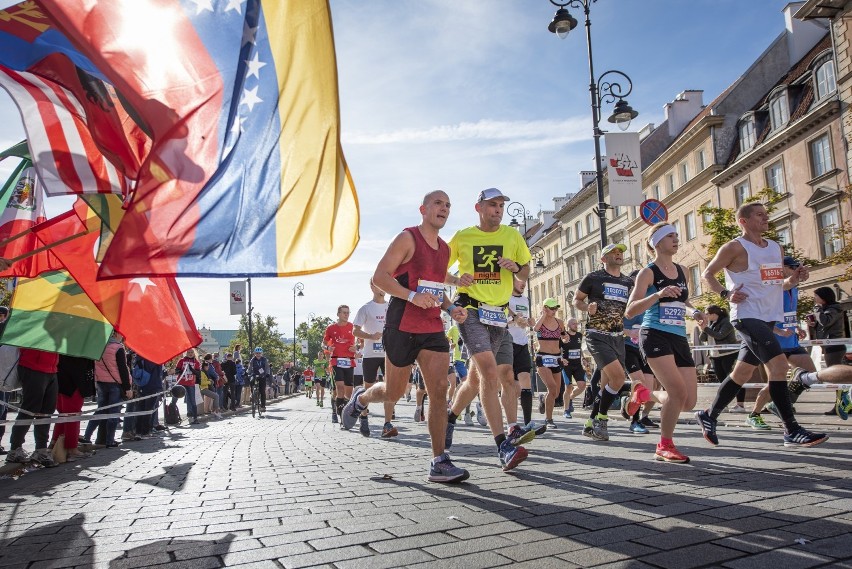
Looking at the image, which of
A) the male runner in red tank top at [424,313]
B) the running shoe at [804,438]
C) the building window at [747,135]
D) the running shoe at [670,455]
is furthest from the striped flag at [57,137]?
the building window at [747,135]

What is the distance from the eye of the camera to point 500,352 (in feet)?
23.7

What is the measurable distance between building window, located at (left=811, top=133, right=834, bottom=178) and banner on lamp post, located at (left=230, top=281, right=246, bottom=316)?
26527mm

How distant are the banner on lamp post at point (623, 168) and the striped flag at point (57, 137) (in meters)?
11.7

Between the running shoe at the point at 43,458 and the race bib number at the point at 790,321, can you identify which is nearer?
the race bib number at the point at 790,321

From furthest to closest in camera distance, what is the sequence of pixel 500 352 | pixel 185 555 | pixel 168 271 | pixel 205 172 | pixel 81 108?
pixel 500 352
pixel 81 108
pixel 205 172
pixel 168 271
pixel 185 555

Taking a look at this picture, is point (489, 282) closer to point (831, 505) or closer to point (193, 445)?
point (831, 505)

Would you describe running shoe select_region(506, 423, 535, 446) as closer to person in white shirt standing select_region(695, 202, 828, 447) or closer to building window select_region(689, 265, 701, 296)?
person in white shirt standing select_region(695, 202, 828, 447)

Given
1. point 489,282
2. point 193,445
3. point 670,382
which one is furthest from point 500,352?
point 193,445

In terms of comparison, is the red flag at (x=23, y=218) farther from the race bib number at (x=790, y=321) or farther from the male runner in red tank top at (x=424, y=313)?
the race bib number at (x=790, y=321)

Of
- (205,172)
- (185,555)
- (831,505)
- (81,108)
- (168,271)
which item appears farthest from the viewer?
(81,108)

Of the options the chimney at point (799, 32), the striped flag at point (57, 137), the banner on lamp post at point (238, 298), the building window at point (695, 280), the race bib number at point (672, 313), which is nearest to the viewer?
the striped flag at point (57, 137)

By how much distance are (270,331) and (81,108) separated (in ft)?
288

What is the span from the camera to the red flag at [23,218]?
20.9 ft

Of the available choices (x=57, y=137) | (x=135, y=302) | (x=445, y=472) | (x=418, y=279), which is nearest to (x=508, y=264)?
(x=418, y=279)
